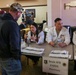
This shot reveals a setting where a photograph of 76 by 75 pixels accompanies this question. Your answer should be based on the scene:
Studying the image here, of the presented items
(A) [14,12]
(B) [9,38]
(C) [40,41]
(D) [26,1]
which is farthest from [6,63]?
(D) [26,1]

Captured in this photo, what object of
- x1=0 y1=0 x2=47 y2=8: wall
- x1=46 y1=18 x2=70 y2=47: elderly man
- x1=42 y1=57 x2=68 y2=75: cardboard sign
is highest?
x1=0 y1=0 x2=47 y2=8: wall

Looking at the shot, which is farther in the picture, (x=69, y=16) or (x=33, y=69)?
(x=69, y=16)

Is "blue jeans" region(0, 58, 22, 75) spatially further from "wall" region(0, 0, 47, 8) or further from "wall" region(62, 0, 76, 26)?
"wall" region(0, 0, 47, 8)

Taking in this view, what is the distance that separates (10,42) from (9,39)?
0.12 feet

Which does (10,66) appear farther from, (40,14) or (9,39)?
(40,14)

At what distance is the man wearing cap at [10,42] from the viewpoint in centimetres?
167

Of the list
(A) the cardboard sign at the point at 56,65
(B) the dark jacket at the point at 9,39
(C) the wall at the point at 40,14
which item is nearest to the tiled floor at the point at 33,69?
(A) the cardboard sign at the point at 56,65

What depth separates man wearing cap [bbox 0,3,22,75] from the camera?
1671mm

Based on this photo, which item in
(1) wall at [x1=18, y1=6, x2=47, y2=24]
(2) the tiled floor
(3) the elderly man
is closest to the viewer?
(3) the elderly man

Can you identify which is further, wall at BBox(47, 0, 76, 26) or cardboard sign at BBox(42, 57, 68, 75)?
wall at BBox(47, 0, 76, 26)

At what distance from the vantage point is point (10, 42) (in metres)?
1.68

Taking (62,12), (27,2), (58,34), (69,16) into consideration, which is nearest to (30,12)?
(27,2)

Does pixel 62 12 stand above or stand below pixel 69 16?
above

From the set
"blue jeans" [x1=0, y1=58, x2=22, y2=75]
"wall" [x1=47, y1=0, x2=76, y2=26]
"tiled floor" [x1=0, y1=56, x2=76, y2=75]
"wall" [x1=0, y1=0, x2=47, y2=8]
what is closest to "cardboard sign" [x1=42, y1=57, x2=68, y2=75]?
"blue jeans" [x1=0, y1=58, x2=22, y2=75]
